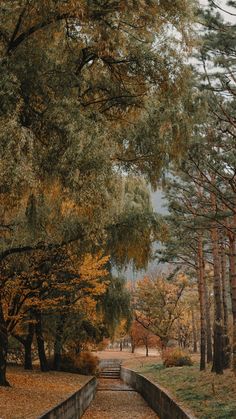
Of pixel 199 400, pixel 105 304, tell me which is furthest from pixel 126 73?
pixel 105 304

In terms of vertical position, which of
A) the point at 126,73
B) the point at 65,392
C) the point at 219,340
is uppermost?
the point at 126,73

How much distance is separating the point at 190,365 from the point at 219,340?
931 cm

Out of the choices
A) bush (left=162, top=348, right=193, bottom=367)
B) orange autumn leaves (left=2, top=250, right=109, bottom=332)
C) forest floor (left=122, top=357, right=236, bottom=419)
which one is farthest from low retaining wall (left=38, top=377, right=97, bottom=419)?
bush (left=162, top=348, right=193, bottom=367)

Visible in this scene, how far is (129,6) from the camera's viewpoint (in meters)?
6.37

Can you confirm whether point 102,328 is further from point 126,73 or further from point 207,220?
point 126,73

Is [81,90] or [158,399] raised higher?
[81,90]

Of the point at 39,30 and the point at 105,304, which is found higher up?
the point at 39,30

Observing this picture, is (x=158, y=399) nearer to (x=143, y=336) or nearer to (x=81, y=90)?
(x=81, y=90)

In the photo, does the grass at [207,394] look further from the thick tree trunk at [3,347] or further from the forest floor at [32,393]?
the thick tree trunk at [3,347]

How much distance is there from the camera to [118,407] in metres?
18.7

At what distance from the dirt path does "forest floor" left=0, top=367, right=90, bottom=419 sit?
1.40 metres

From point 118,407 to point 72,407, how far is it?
5713 millimetres

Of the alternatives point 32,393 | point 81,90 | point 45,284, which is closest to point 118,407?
point 32,393

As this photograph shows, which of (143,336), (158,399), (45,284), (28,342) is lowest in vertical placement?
(158,399)
